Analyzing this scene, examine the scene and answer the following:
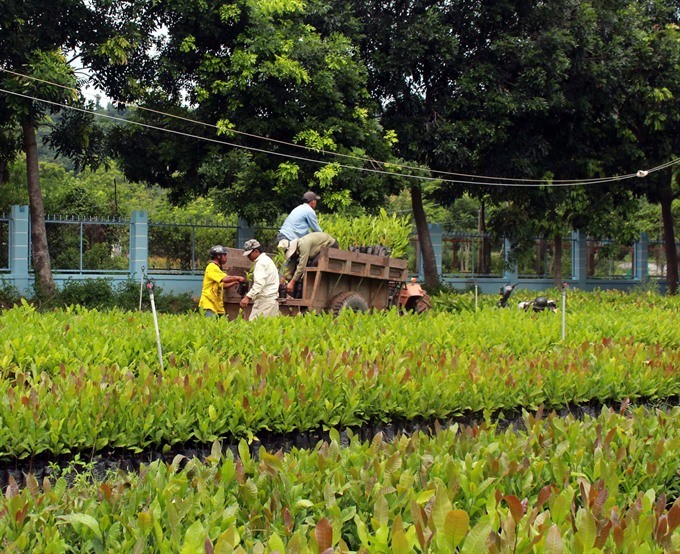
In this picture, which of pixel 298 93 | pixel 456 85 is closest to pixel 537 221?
pixel 456 85

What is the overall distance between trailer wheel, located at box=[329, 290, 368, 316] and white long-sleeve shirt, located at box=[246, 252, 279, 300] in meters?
0.99

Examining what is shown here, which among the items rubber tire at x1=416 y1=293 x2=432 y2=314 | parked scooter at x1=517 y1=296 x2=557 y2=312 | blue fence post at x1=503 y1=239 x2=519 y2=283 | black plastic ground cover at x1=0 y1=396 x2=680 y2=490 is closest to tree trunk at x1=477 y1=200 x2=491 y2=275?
blue fence post at x1=503 y1=239 x2=519 y2=283

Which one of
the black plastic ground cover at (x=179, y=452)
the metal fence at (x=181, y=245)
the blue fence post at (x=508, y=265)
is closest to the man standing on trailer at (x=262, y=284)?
the black plastic ground cover at (x=179, y=452)

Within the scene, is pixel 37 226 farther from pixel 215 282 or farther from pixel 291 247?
pixel 291 247

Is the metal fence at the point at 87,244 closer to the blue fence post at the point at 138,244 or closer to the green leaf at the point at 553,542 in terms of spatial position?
the blue fence post at the point at 138,244

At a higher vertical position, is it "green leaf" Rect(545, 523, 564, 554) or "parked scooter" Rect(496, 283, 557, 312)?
"parked scooter" Rect(496, 283, 557, 312)

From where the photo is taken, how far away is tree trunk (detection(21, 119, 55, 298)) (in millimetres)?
18281

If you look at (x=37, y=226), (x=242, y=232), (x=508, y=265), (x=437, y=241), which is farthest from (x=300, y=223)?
(x=508, y=265)

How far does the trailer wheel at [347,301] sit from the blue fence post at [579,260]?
1942 centimetres

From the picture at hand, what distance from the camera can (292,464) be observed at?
393 cm

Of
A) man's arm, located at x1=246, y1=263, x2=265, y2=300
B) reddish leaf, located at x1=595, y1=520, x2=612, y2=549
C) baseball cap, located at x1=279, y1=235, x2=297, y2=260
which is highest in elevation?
baseball cap, located at x1=279, y1=235, x2=297, y2=260

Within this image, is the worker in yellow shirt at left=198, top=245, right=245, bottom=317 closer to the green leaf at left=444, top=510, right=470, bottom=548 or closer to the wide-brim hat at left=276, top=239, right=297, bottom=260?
the wide-brim hat at left=276, top=239, right=297, bottom=260

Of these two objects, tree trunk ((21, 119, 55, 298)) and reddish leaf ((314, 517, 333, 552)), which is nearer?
reddish leaf ((314, 517, 333, 552))

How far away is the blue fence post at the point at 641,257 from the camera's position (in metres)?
32.1
